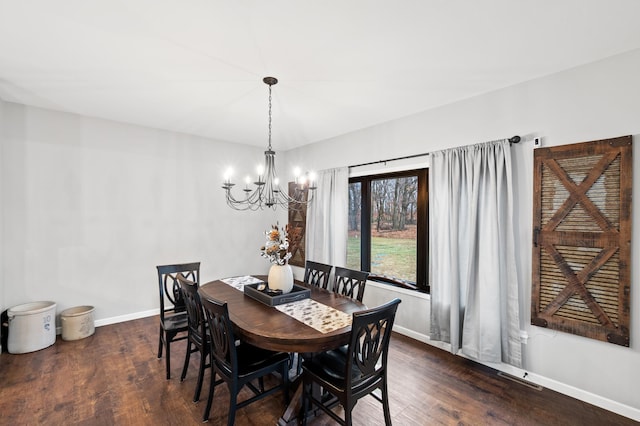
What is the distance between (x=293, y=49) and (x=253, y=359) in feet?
7.59

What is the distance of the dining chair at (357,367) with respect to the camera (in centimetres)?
171

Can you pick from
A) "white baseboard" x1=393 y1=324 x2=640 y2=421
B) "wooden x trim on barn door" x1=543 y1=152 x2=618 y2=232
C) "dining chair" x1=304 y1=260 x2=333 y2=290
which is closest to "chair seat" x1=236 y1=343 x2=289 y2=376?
"dining chair" x1=304 y1=260 x2=333 y2=290

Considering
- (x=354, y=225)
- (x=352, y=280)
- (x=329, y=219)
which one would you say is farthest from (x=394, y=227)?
(x=352, y=280)

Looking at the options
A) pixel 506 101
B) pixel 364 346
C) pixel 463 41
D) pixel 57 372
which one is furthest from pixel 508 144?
pixel 57 372

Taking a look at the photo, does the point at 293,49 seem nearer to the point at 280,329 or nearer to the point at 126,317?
the point at 280,329

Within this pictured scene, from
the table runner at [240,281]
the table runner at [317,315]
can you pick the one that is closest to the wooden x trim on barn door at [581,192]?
the table runner at [317,315]

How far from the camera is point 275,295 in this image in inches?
97.6

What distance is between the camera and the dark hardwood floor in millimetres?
2121

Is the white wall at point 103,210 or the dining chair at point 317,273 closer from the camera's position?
the dining chair at point 317,273

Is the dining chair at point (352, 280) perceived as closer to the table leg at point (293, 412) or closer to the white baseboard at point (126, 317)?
the table leg at point (293, 412)

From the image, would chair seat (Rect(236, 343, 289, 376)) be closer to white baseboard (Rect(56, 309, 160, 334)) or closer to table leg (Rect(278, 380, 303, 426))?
table leg (Rect(278, 380, 303, 426))

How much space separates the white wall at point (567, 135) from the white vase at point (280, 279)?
214 cm

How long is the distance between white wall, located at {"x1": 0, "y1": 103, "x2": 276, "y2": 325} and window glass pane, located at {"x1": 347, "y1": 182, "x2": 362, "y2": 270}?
2.09m

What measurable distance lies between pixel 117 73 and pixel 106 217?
84.5 inches
